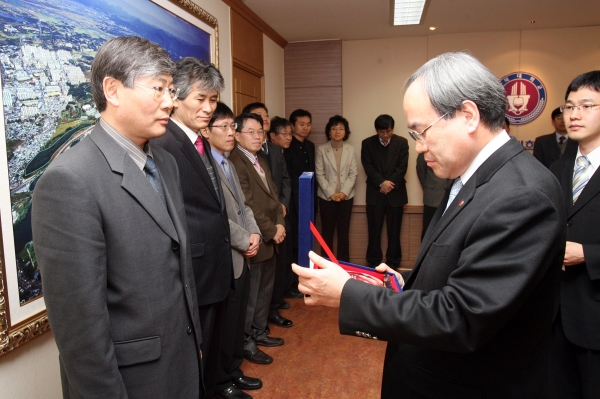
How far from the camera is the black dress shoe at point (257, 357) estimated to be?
309 cm

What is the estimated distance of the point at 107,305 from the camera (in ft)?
4.03

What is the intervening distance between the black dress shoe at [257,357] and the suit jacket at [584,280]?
1994 millimetres

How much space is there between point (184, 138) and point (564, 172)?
187 centimetres

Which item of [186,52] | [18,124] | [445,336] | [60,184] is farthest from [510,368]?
[186,52]

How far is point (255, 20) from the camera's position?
4617 mm

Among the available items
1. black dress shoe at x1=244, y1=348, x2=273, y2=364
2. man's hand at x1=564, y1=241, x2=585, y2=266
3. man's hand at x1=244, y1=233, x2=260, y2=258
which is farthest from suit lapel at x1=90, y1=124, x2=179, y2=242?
black dress shoe at x1=244, y1=348, x2=273, y2=364

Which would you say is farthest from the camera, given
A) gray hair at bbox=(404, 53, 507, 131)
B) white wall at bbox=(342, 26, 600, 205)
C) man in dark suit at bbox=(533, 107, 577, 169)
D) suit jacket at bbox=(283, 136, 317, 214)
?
white wall at bbox=(342, 26, 600, 205)

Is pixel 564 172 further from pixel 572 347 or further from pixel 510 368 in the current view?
pixel 510 368

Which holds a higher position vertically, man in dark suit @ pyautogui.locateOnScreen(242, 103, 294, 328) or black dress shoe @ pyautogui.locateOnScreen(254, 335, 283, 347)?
man in dark suit @ pyautogui.locateOnScreen(242, 103, 294, 328)

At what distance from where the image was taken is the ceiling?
4410 millimetres

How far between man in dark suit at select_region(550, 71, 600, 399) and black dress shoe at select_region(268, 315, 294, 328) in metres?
2.28

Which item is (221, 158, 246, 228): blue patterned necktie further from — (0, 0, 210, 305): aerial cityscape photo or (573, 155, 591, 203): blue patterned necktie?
(573, 155, 591, 203): blue patterned necktie

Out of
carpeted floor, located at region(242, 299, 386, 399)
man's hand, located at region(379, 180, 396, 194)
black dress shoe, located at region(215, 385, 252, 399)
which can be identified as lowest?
carpeted floor, located at region(242, 299, 386, 399)

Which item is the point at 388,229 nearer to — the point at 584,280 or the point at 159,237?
the point at 584,280
